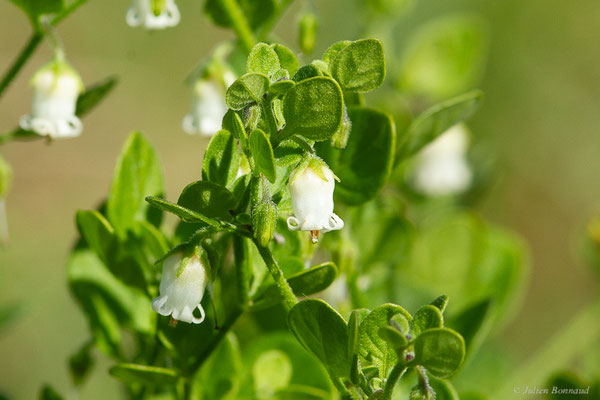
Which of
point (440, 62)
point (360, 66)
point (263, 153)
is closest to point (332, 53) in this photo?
point (360, 66)

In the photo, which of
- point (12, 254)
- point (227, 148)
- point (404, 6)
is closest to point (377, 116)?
point (227, 148)

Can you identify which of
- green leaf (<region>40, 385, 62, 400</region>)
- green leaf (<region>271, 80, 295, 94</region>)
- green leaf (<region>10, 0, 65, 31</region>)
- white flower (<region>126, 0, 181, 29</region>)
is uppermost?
green leaf (<region>10, 0, 65, 31</region>)

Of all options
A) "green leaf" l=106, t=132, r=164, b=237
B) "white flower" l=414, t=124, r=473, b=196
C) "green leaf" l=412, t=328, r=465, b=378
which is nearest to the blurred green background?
"white flower" l=414, t=124, r=473, b=196

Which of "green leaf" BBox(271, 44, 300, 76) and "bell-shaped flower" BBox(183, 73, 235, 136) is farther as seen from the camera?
"bell-shaped flower" BBox(183, 73, 235, 136)

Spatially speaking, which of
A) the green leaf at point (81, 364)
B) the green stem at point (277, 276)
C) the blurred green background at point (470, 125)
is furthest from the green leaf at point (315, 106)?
the blurred green background at point (470, 125)

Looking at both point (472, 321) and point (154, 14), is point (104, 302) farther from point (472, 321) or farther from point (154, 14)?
point (472, 321)

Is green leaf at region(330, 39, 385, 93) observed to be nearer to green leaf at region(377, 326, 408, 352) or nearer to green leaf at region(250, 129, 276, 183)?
green leaf at region(250, 129, 276, 183)

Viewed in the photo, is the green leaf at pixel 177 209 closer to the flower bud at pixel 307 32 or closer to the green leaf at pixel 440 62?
the flower bud at pixel 307 32
